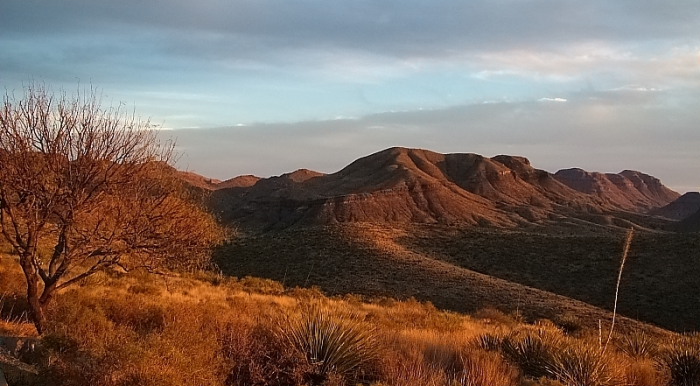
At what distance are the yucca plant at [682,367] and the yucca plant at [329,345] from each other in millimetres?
5601

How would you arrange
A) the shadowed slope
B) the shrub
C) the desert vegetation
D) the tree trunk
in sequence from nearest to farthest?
the desert vegetation → the shrub → the tree trunk → the shadowed slope

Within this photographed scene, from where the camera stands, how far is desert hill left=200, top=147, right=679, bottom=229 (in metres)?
92.1

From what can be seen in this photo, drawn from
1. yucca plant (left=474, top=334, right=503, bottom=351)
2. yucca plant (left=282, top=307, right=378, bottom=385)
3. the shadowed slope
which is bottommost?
the shadowed slope

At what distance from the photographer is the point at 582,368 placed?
352 inches

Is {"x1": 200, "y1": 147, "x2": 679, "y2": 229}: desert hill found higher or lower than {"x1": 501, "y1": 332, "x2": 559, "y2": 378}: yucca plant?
higher

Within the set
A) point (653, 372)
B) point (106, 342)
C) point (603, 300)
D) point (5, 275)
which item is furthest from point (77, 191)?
point (603, 300)

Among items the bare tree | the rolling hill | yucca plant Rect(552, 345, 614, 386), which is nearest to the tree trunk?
the bare tree

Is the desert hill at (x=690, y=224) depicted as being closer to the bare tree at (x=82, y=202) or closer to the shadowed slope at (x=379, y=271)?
the shadowed slope at (x=379, y=271)

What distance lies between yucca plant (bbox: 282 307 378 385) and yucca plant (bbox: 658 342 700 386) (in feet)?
18.4

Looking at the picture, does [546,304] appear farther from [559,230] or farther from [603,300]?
[559,230]

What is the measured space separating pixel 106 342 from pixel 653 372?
864 cm

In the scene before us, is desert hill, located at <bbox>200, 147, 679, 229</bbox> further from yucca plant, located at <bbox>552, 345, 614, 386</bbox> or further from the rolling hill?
yucca plant, located at <bbox>552, 345, 614, 386</bbox>

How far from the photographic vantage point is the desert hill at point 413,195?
92.1 metres

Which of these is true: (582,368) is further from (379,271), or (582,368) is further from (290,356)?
(379,271)
